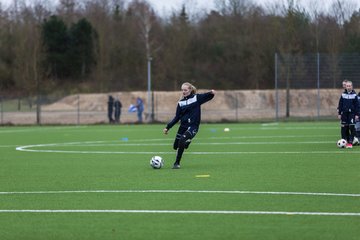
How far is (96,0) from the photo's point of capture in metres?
95.8

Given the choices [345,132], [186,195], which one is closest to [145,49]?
[345,132]

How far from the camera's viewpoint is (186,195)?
1122 cm

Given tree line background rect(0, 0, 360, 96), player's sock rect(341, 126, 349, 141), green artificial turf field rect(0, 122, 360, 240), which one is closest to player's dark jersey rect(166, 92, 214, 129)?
green artificial turf field rect(0, 122, 360, 240)

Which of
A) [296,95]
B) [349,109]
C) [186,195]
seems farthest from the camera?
[296,95]

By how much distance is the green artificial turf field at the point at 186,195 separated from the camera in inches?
335

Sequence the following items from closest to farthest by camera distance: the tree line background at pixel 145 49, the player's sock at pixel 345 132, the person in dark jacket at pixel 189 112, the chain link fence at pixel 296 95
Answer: the person in dark jacket at pixel 189 112
the player's sock at pixel 345 132
the chain link fence at pixel 296 95
the tree line background at pixel 145 49

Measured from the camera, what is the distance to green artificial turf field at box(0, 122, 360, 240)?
8516mm

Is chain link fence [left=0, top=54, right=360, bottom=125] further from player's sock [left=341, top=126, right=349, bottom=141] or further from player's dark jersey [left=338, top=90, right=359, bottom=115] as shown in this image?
player's dark jersey [left=338, top=90, right=359, bottom=115]

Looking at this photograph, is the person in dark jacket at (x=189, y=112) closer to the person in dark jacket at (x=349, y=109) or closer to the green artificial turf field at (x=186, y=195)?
the green artificial turf field at (x=186, y=195)

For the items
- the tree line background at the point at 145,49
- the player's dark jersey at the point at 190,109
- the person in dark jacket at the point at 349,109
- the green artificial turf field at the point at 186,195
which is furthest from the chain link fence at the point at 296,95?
the player's dark jersey at the point at 190,109

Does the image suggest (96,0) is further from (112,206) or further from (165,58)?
(112,206)

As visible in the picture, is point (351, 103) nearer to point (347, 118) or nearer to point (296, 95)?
point (347, 118)

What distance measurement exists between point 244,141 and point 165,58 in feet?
167

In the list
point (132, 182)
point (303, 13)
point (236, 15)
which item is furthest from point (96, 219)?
point (236, 15)
